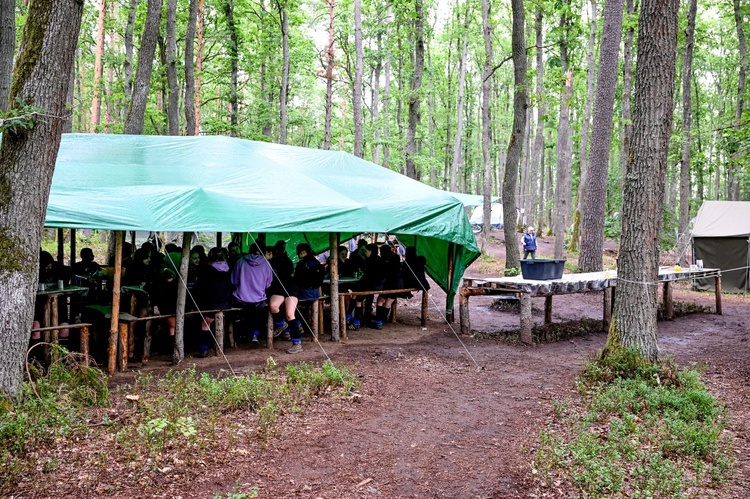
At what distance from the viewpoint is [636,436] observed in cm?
514

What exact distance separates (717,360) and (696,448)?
4.22m

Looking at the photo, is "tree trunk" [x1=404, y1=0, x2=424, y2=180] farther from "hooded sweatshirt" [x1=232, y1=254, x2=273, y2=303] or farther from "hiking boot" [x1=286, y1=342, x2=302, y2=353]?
"hiking boot" [x1=286, y1=342, x2=302, y2=353]

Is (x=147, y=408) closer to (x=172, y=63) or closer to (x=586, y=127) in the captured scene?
(x=172, y=63)

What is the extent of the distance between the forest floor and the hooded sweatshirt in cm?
82

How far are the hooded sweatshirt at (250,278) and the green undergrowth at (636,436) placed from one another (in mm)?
4381

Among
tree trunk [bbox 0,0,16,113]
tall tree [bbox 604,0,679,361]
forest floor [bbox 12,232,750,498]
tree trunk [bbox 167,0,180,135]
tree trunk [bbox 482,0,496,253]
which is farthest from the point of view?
tree trunk [bbox 482,0,496,253]

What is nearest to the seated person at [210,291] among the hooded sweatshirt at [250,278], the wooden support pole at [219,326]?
the wooden support pole at [219,326]

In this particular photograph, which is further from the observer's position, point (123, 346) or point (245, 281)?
point (245, 281)

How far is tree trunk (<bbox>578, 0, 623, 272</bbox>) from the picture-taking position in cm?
1344

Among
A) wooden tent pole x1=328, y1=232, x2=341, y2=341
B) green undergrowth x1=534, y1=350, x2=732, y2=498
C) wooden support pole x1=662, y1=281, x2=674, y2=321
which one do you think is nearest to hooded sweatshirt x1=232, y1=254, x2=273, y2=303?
wooden tent pole x1=328, y1=232, x2=341, y2=341

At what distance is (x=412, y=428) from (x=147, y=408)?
96.9 inches

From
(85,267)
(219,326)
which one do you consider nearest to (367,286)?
(219,326)

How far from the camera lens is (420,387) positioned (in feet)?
22.4

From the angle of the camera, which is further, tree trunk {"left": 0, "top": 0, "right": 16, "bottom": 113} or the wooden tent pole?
tree trunk {"left": 0, "top": 0, "right": 16, "bottom": 113}
